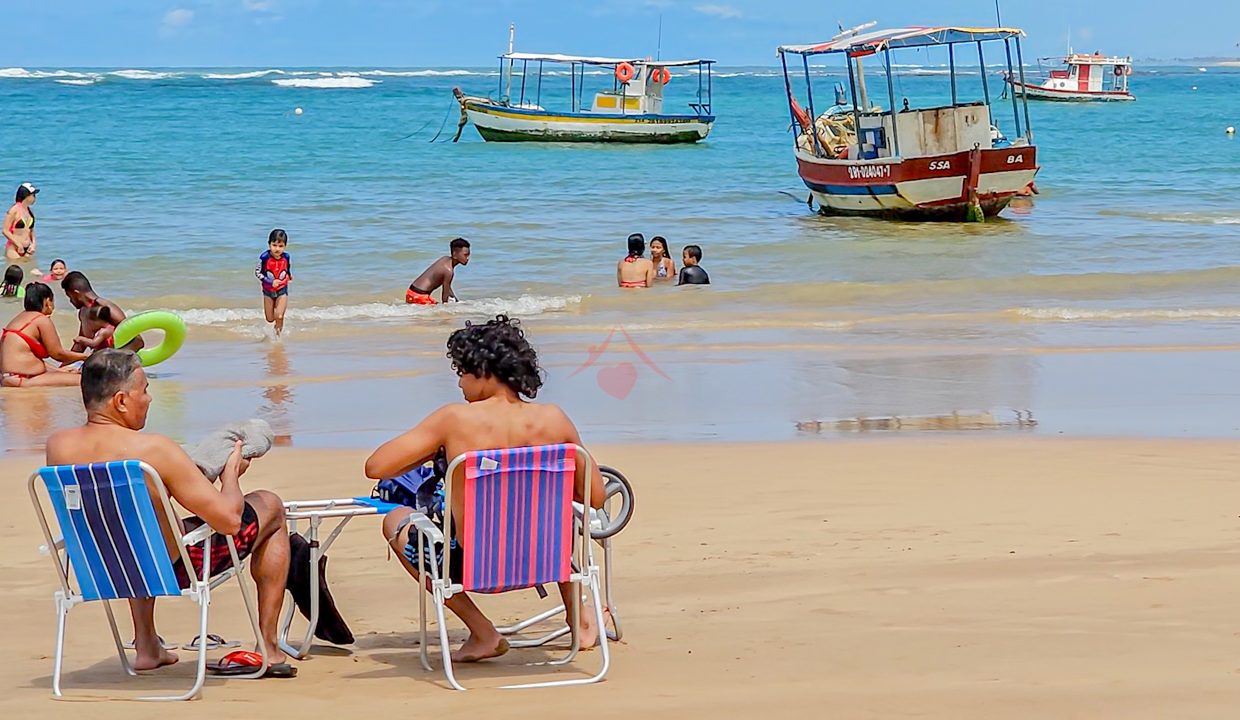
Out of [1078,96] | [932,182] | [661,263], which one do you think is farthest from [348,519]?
[1078,96]

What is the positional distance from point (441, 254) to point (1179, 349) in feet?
32.6

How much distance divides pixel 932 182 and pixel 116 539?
1831 centimetres

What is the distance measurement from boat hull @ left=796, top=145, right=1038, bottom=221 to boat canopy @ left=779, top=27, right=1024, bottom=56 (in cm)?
154

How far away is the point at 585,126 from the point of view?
4094 centimetres

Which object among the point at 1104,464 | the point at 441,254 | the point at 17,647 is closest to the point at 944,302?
the point at 441,254

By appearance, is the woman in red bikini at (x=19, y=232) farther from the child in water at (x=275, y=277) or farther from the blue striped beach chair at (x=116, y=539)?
the blue striped beach chair at (x=116, y=539)

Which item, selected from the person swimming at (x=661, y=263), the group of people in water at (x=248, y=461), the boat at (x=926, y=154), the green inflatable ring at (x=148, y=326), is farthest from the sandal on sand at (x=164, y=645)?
the boat at (x=926, y=154)

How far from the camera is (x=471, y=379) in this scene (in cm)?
430

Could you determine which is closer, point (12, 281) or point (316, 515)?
point (316, 515)

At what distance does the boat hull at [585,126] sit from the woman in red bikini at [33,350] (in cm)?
3111

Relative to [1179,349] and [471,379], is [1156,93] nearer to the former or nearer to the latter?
[1179,349]

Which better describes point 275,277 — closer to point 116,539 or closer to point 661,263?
point 661,263

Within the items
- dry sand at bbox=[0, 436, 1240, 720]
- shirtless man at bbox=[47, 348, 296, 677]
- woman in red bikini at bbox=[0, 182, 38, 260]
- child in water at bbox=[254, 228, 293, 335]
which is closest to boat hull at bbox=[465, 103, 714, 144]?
woman in red bikini at bbox=[0, 182, 38, 260]

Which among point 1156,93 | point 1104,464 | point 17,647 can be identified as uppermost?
point 1156,93
